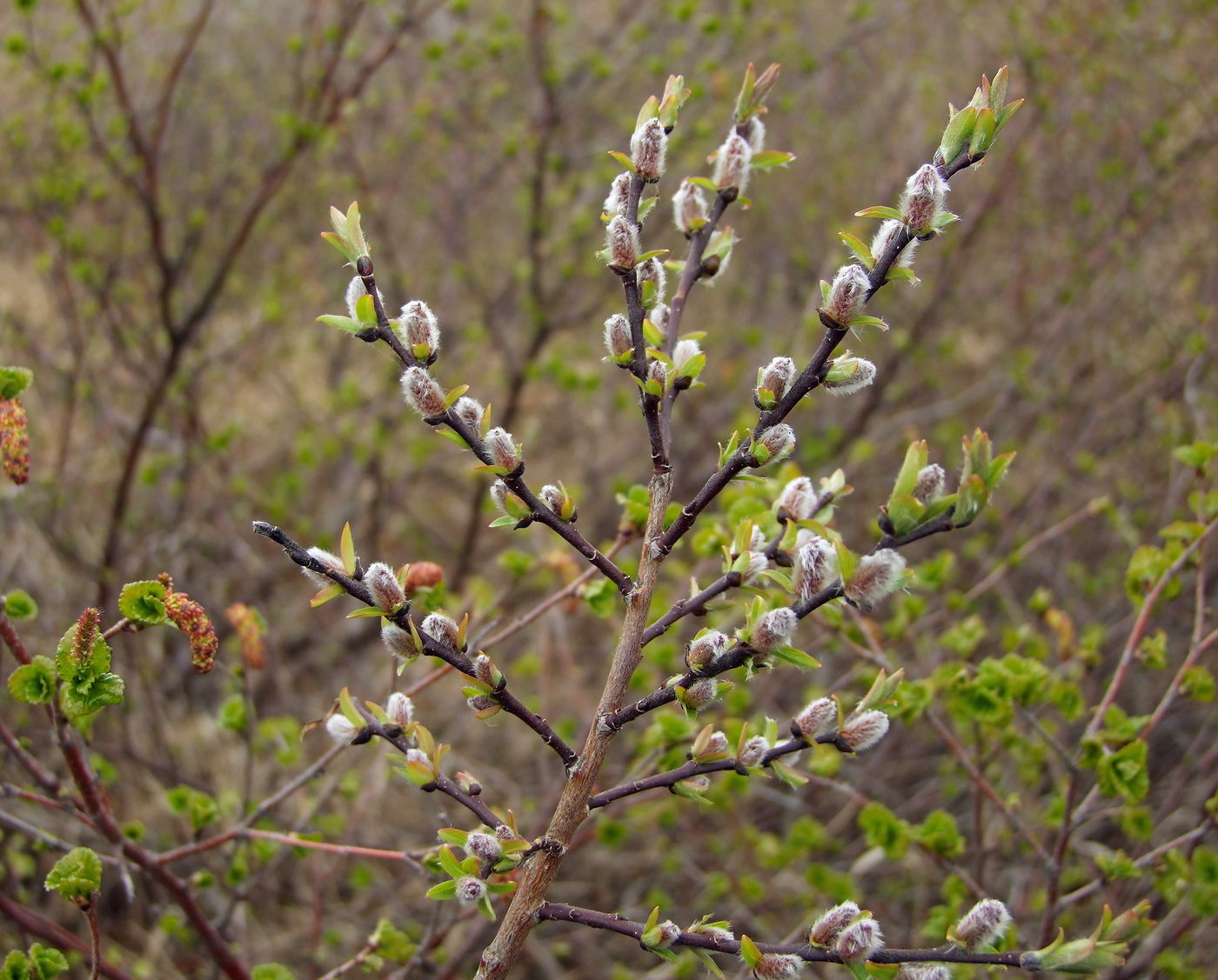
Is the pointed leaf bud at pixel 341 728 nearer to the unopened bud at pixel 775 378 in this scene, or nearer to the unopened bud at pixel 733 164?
the unopened bud at pixel 775 378

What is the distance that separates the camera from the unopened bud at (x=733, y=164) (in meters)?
1.45

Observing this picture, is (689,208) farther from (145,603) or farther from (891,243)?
(145,603)

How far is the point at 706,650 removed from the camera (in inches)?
48.9

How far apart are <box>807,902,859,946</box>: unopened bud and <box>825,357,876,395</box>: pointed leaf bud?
71 centimetres

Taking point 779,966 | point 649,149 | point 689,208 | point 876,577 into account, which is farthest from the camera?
point 689,208

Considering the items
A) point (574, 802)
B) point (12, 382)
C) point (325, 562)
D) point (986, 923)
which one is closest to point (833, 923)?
point (986, 923)

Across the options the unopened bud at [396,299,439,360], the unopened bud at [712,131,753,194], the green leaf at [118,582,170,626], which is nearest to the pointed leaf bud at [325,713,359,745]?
the green leaf at [118,582,170,626]

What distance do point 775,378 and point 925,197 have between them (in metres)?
0.30

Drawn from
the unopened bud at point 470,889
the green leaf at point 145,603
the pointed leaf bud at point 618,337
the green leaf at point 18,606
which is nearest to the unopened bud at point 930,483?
the pointed leaf bud at point 618,337

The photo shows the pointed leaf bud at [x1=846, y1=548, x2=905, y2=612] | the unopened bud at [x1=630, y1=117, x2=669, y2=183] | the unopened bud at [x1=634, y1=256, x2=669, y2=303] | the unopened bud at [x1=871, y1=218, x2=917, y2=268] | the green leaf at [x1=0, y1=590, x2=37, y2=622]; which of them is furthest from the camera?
the green leaf at [x1=0, y1=590, x2=37, y2=622]

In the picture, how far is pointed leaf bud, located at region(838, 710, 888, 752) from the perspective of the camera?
1.28m

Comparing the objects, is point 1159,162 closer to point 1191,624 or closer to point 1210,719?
point 1191,624

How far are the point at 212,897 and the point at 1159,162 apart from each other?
6.02 m

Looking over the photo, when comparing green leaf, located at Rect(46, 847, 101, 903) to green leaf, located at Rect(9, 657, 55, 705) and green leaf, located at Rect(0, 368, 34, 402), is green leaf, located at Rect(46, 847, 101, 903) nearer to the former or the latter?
green leaf, located at Rect(9, 657, 55, 705)
